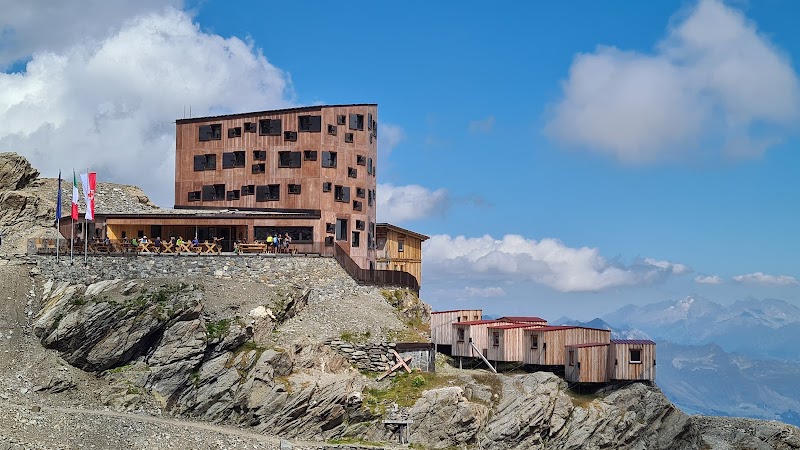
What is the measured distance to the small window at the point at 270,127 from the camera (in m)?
106

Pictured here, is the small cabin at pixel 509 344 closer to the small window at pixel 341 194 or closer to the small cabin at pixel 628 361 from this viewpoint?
the small cabin at pixel 628 361

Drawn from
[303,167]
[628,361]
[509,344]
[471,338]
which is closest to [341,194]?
[303,167]

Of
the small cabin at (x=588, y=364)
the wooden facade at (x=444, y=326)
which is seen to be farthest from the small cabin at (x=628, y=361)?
the wooden facade at (x=444, y=326)

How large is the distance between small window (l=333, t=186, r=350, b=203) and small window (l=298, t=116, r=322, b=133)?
6.53 m

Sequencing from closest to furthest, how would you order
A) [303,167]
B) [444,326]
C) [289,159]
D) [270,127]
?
[444,326], [303,167], [289,159], [270,127]

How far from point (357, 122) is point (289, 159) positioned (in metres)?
8.35

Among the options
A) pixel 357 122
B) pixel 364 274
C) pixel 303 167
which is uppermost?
pixel 357 122

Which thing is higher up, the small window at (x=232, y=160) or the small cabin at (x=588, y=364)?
the small window at (x=232, y=160)

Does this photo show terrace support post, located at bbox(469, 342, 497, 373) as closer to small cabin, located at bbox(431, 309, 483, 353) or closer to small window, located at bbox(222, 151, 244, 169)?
small cabin, located at bbox(431, 309, 483, 353)

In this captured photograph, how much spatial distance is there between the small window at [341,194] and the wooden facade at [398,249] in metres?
7.71

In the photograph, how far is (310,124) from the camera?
345ft

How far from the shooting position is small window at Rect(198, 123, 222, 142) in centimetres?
11003

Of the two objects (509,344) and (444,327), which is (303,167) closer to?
(444,327)

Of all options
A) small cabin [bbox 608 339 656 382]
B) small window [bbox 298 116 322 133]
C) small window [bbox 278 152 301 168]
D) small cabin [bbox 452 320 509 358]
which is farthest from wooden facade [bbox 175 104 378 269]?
small cabin [bbox 608 339 656 382]
